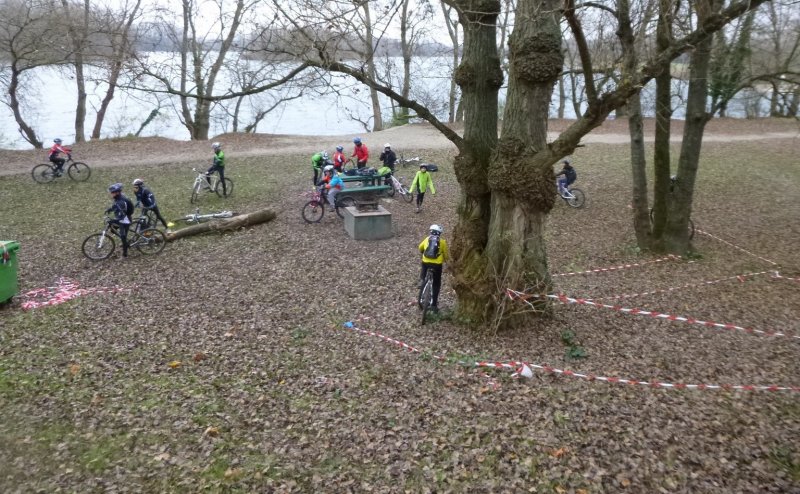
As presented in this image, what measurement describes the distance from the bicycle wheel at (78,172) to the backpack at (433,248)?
52.7 feet

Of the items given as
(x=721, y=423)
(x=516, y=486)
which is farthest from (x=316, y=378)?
(x=721, y=423)

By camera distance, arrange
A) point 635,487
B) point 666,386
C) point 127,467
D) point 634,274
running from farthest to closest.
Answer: point 634,274, point 666,386, point 127,467, point 635,487

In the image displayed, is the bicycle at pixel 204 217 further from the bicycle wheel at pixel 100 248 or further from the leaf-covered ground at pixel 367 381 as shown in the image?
the bicycle wheel at pixel 100 248

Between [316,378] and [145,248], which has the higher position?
[145,248]

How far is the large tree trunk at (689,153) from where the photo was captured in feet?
38.9

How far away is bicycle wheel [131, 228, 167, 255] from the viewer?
42.5 feet

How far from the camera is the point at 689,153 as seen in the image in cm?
1233

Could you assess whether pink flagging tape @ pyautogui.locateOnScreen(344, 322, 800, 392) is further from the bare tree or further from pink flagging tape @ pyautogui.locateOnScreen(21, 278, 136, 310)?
the bare tree

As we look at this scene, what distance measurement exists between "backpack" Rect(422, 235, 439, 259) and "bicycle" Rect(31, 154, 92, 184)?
16.0 meters

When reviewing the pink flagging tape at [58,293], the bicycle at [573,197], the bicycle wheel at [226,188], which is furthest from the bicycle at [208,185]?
the bicycle at [573,197]

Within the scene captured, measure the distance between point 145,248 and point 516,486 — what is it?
10.9 meters

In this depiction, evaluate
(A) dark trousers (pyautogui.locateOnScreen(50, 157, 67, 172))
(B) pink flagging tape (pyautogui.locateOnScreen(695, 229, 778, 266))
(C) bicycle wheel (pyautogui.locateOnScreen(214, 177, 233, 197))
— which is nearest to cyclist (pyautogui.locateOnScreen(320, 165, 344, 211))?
(C) bicycle wheel (pyautogui.locateOnScreen(214, 177, 233, 197))

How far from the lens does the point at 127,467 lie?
5609 mm

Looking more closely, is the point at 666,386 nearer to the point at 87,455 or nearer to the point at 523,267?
the point at 523,267
